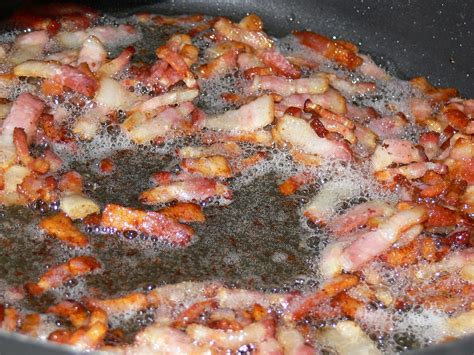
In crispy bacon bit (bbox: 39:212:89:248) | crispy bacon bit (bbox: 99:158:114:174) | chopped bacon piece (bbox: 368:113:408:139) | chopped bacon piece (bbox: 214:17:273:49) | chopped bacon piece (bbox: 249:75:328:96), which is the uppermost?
chopped bacon piece (bbox: 214:17:273:49)

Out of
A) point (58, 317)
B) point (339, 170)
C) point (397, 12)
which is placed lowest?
point (58, 317)

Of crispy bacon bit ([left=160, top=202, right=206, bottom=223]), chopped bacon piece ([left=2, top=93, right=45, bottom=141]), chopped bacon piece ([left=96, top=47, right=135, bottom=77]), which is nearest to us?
crispy bacon bit ([left=160, top=202, right=206, bottom=223])

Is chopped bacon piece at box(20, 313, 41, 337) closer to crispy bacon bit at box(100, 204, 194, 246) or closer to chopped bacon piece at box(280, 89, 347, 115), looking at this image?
crispy bacon bit at box(100, 204, 194, 246)

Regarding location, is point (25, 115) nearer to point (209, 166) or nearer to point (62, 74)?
point (62, 74)

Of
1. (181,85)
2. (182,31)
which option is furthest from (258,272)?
(182,31)

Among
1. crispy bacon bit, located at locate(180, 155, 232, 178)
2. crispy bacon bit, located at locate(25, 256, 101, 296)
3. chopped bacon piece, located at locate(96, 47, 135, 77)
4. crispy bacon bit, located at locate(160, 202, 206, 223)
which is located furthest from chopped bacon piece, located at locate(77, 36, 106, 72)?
crispy bacon bit, located at locate(25, 256, 101, 296)

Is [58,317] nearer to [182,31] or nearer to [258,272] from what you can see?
[258,272]
